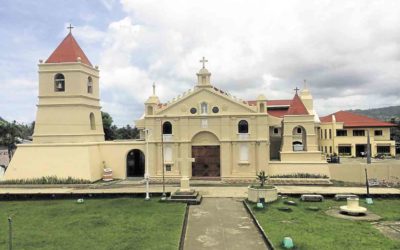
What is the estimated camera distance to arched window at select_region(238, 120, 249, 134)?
1371 inches

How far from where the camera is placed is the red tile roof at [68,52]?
118 ft

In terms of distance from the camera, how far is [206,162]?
3553cm

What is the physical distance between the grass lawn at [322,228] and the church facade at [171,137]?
11.1m

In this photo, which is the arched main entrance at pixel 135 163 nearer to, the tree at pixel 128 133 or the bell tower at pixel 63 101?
the bell tower at pixel 63 101

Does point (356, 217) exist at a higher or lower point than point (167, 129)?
lower

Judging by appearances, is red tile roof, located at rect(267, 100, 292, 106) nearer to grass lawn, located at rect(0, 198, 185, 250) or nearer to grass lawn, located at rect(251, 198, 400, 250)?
grass lawn, located at rect(251, 198, 400, 250)

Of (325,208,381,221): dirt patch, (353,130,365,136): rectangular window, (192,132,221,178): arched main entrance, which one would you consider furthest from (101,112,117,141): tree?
(325,208,381,221): dirt patch

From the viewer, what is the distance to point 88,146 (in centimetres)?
3456

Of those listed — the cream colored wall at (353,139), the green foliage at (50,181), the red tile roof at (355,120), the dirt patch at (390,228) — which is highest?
the red tile roof at (355,120)

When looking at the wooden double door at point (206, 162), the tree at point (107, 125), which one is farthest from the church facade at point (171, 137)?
the tree at point (107, 125)

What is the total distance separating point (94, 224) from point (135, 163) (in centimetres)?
2009

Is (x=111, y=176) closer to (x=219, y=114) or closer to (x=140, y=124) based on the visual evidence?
(x=140, y=124)

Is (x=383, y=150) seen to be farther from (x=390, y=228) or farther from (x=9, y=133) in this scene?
(x=9, y=133)

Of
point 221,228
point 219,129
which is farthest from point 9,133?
point 221,228
